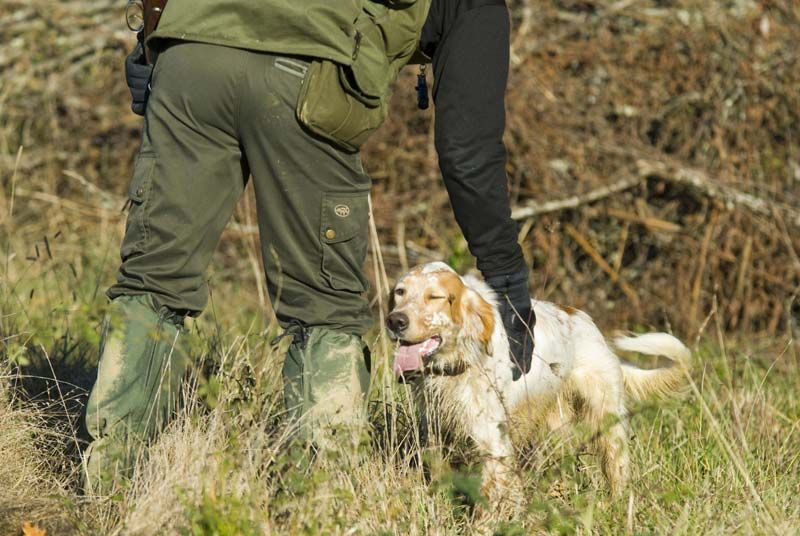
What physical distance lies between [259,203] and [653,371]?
1.91 metres

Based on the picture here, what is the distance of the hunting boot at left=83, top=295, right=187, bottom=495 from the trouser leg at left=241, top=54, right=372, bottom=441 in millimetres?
348

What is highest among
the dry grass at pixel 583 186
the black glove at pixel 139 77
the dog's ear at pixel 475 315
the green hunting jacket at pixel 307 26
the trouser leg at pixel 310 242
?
the green hunting jacket at pixel 307 26

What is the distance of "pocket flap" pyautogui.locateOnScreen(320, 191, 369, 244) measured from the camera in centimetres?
301

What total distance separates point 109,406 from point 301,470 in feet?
1.84

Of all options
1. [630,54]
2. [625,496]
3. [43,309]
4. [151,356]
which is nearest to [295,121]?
[151,356]

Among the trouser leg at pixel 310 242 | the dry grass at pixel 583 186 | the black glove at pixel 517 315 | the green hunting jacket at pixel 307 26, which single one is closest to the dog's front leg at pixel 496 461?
the black glove at pixel 517 315

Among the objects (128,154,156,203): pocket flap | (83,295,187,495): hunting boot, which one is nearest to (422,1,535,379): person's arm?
(128,154,156,203): pocket flap

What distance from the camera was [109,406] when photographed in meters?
3.03

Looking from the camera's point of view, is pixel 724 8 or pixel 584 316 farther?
pixel 724 8

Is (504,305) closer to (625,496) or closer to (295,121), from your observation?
(625,496)

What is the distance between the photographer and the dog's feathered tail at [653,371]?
401cm

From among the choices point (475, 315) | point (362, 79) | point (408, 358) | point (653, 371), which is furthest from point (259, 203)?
point (653, 371)

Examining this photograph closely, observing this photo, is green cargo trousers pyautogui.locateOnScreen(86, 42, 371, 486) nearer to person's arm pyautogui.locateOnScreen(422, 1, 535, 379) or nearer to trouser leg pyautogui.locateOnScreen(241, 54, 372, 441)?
trouser leg pyautogui.locateOnScreen(241, 54, 372, 441)

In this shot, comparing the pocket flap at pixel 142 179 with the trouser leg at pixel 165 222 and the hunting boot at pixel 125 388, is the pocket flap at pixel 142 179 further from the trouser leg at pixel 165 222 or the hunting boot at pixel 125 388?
the hunting boot at pixel 125 388
